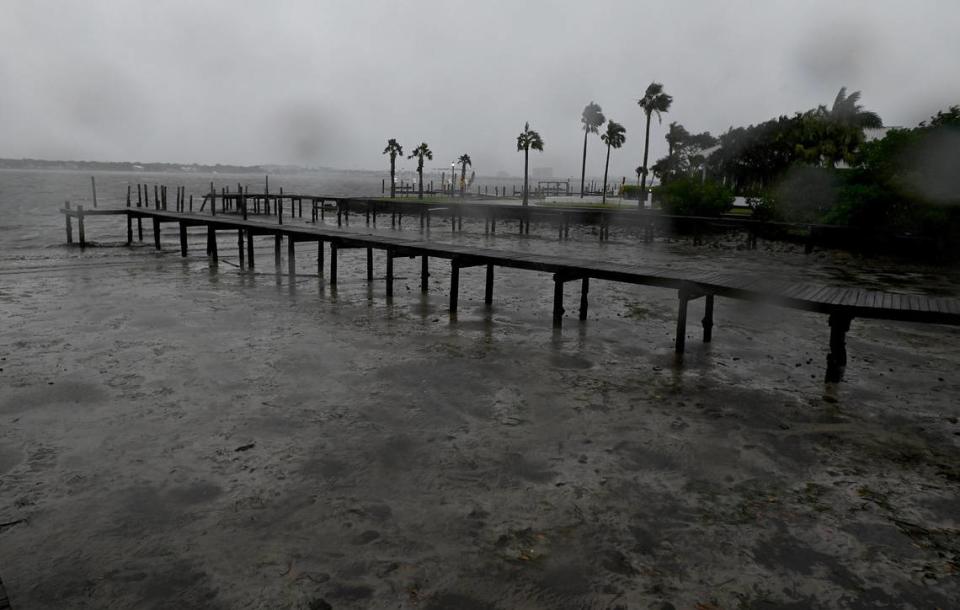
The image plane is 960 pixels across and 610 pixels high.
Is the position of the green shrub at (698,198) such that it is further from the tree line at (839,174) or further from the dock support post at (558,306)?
the dock support post at (558,306)

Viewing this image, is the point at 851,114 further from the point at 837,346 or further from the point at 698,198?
the point at 837,346

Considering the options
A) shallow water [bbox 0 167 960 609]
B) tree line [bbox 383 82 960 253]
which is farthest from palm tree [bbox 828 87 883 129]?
shallow water [bbox 0 167 960 609]

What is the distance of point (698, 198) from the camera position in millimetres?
32375

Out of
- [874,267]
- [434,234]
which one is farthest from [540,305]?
[434,234]

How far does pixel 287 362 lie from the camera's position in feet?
32.1

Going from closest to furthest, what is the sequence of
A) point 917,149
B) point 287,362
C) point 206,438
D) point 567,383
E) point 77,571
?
point 77,571 → point 206,438 → point 567,383 → point 287,362 → point 917,149

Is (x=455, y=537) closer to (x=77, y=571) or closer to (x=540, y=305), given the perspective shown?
(x=77, y=571)

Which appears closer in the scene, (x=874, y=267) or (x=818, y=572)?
(x=818, y=572)

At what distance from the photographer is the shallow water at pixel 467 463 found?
458cm

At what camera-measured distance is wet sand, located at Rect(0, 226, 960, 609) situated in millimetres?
4555

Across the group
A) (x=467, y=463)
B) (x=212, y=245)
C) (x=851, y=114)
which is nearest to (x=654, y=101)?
(x=851, y=114)

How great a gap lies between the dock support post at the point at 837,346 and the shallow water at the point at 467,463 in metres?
0.20

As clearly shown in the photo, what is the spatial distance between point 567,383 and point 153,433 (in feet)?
16.4

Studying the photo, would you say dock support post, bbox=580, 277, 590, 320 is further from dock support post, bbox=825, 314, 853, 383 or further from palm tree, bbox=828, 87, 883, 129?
palm tree, bbox=828, 87, 883, 129
